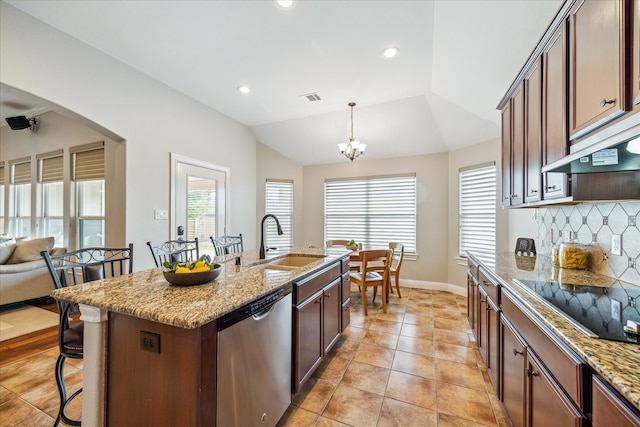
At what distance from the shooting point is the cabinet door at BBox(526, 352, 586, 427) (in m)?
0.91

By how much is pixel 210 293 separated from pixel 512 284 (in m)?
1.74

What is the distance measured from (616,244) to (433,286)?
3.31 metres

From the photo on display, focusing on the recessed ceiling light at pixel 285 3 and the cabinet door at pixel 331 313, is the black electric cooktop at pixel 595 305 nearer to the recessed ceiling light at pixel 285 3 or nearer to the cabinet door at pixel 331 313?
the cabinet door at pixel 331 313

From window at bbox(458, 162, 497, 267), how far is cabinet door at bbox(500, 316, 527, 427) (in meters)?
2.46

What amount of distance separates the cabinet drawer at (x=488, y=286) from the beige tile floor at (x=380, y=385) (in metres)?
0.76

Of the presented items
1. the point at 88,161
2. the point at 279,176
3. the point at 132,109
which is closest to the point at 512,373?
Result: the point at 132,109

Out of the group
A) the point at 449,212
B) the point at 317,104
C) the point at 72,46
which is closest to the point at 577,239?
the point at 449,212

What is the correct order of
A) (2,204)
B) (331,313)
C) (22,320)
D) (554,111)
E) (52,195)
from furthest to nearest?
(2,204) → (52,195) → (22,320) → (331,313) → (554,111)

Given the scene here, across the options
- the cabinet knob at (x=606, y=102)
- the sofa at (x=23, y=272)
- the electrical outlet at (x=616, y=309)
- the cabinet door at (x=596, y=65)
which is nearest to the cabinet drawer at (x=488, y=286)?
the electrical outlet at (x=616, y=309)

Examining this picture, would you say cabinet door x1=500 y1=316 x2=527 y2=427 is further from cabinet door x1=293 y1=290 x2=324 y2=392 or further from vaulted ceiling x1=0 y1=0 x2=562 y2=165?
vaulted ceiling x1=0 y1=0 x2=562 y2=165

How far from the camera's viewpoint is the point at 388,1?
2.13 m

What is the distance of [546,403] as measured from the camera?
109 cm

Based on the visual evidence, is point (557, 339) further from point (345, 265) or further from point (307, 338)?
point (345, 265)

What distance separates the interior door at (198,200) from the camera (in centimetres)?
367
